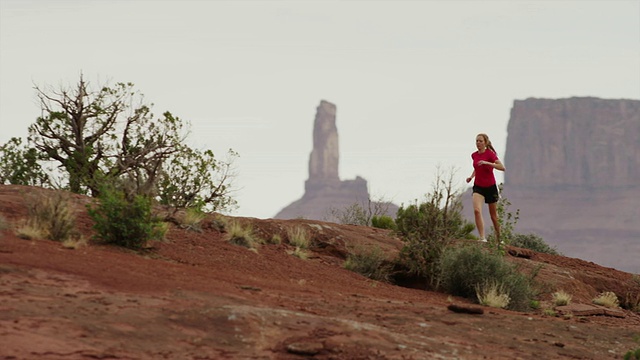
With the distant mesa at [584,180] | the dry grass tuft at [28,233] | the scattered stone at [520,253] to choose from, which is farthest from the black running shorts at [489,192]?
the distant mesa at [584,180]

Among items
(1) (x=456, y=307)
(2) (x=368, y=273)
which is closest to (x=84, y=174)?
(2) (x=368, y=273)

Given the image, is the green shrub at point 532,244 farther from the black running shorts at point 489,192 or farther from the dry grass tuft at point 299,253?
the dry grass tuft at point 299,253

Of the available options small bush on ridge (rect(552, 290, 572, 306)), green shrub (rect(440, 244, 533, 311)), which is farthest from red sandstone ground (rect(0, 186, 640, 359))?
small bush on ridge (rect(552, 290, 572, 306))

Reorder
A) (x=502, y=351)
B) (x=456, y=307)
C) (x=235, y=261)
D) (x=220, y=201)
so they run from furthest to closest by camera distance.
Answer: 1. (x=220, y=201)
2. (x=235, y=261)
3. (x=456, y=307)
4. (x=502, y=351)

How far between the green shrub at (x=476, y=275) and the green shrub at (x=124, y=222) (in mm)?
5969

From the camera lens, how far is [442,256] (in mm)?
17281

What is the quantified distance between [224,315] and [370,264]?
26.8ft

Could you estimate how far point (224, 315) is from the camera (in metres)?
9.85

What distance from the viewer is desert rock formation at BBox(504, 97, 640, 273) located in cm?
16550

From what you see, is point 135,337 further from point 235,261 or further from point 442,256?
point 442,256

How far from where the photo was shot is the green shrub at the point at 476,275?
53.4ft

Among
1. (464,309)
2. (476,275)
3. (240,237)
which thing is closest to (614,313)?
(476,275)

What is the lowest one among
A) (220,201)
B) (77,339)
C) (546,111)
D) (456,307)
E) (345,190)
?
(77,339)

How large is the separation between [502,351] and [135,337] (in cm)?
461
